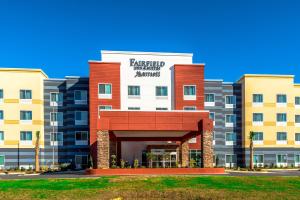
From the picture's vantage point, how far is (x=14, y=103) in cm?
4788

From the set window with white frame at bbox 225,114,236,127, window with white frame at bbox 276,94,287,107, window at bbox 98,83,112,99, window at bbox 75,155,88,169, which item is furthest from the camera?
window with white frame at bbox 276,94,287,107

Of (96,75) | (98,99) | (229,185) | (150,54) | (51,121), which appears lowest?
(229,185)

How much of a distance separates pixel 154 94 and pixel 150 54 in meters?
5.63

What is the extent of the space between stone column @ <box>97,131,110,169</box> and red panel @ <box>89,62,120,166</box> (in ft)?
36.1

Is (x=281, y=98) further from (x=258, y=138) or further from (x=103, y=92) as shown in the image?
(x=103, y=92)

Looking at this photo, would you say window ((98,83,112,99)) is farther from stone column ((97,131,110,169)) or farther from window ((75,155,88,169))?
stone column ((97,131,110,169))

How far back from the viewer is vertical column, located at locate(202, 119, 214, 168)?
3484 centimetres

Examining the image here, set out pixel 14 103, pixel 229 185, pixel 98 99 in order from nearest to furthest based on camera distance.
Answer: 1. pixel 229 185
2. pixel 98 99
3. pixel 14 103

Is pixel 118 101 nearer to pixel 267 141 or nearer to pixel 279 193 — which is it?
pixel 267 141

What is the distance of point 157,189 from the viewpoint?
2145 centimetres

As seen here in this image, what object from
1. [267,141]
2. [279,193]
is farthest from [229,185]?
[267,141]

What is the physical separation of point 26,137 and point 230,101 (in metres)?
30.6

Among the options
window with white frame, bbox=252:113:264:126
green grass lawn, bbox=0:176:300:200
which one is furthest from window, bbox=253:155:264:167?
green grass lawn, bbox=0:176:300:200

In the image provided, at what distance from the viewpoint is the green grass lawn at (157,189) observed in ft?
64.6
